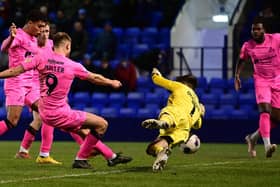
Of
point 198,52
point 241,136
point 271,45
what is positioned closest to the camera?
point 271,45

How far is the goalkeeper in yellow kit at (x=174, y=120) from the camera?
35.1ft

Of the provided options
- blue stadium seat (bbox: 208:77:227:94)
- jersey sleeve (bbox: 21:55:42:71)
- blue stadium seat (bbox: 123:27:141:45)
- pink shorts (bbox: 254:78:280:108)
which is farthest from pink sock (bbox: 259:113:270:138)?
blue stadium seat (bbox: 123:27:141:45)

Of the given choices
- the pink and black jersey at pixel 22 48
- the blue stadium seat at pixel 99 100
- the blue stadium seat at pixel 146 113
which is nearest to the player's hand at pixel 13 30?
the pink and black jersey at pixel 22 48

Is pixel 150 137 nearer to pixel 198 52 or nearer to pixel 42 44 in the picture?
pixel 198 52

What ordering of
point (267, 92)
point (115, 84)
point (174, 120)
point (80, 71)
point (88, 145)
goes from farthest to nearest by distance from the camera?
point (267, 92) < point (174, 120) < point (88, 145) < point (80, 71) < point (115, 84)

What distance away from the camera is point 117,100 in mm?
22688

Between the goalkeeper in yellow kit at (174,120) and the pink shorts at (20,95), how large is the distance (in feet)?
7.77

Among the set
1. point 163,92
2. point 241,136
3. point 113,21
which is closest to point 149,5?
point 113,21

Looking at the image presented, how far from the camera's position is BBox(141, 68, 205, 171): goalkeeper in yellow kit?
10703 mm

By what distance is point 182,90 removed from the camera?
37.9 feet

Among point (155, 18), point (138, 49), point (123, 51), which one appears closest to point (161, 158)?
point (138, 49)

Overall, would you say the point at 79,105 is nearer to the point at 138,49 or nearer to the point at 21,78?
the point at 138,49

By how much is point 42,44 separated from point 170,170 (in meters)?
3.07

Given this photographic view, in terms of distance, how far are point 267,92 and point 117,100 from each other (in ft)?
29.4
